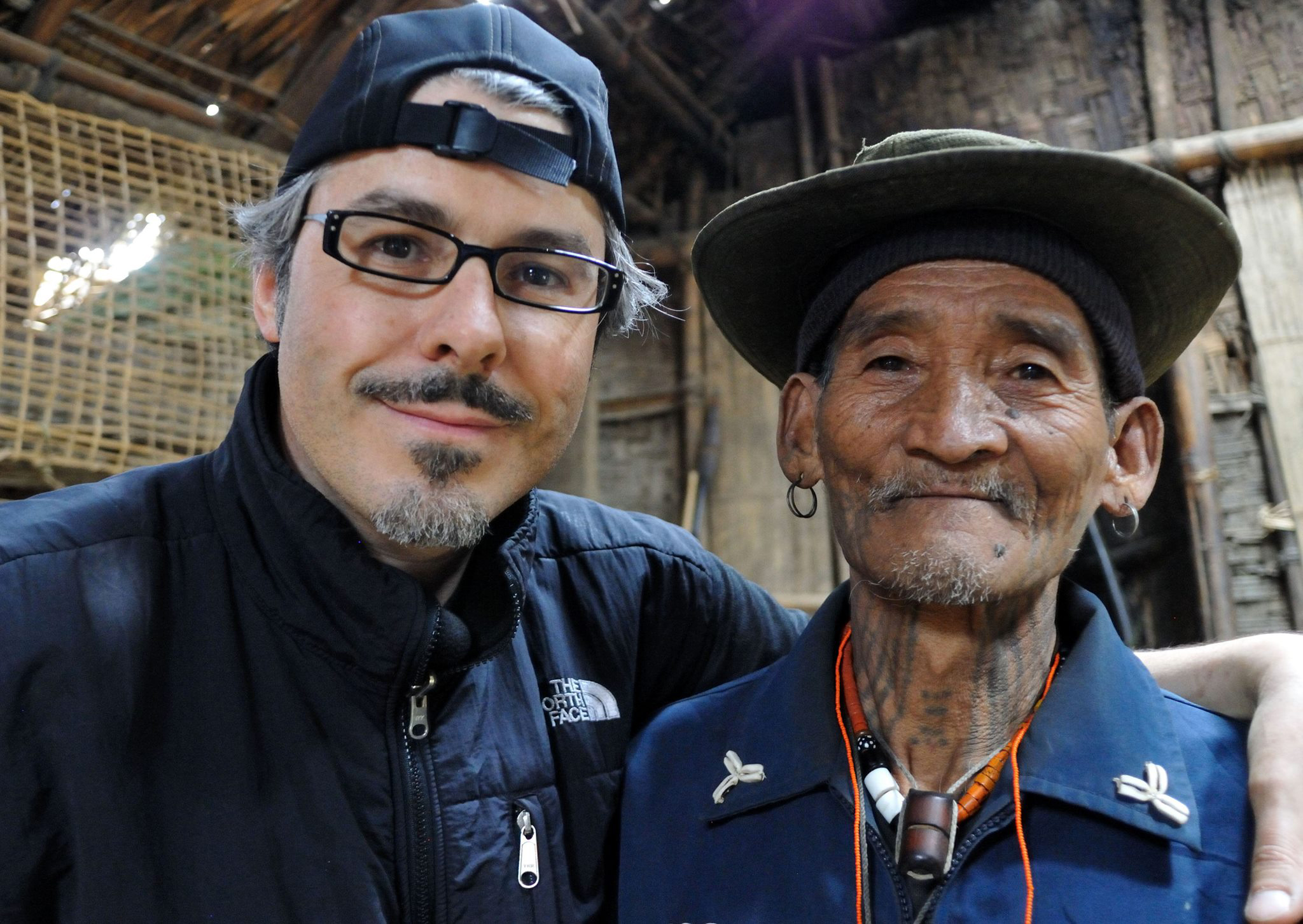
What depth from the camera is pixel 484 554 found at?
171cm

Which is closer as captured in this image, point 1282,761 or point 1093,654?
point 1282,761

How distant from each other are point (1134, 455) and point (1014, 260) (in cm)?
43

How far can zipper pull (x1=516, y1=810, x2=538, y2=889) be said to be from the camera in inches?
59.8

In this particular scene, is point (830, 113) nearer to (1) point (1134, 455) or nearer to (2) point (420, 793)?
(1) point (1134, 455)

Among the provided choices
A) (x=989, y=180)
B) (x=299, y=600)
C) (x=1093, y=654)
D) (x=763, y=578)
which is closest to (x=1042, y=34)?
(x=763, y=578)

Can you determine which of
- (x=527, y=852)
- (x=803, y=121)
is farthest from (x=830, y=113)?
(x=527, y=852)

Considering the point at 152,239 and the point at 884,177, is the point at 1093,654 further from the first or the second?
the point at 152,239

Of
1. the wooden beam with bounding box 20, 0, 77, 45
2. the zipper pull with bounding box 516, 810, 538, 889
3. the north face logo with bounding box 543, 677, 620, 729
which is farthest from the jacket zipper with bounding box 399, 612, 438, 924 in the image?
the wooden beam with bounding box 20, 0, 77, 45

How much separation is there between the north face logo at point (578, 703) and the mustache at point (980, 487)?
68 cm

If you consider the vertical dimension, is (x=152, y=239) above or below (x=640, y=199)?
below

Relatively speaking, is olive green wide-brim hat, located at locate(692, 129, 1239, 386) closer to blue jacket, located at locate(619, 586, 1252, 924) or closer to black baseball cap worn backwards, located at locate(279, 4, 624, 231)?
black baseball cap worn backwards, located at locate(279, 4, 624, 231)

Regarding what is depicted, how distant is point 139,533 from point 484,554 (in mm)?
535

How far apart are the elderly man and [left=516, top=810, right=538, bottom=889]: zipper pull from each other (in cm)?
18

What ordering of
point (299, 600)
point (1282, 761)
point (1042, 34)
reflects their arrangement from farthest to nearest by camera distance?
point (1042, 34) → point (299, 600) → point (1282, 761)
